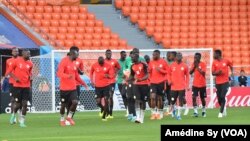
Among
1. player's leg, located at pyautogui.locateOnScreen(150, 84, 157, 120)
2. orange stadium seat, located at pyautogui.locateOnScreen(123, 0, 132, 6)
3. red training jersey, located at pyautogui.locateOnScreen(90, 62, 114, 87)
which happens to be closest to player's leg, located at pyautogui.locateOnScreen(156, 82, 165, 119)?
player's leg, located at pyautogui.locateOnScreen(150, 84, 157, 120)

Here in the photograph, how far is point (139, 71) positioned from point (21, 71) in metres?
3.25

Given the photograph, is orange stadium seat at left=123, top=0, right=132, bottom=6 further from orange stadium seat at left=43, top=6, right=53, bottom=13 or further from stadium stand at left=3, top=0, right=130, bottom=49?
orange stadium seat at left=43, top=6, right=53, bottom=13

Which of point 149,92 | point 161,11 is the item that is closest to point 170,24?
point 161,11

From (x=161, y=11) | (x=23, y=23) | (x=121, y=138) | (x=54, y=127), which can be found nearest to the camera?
(x=121, y=138)

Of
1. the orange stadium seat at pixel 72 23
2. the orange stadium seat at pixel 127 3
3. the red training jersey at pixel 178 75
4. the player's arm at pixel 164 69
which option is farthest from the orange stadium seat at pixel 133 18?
the player's arm at pixel 164 69

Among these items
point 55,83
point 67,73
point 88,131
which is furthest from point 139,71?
point 55,83

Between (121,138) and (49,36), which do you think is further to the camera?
(49,36)

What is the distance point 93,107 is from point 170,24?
41.9 feet

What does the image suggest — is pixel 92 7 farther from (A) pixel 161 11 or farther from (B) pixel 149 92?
(B) pixel 149 92

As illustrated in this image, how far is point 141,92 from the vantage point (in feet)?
79.9

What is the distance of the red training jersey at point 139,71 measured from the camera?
24062 mm

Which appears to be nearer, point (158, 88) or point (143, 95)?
point (143, 95)

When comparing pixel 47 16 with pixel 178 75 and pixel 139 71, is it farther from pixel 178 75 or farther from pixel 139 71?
pixel 139 71

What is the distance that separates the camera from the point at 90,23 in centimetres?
4391
